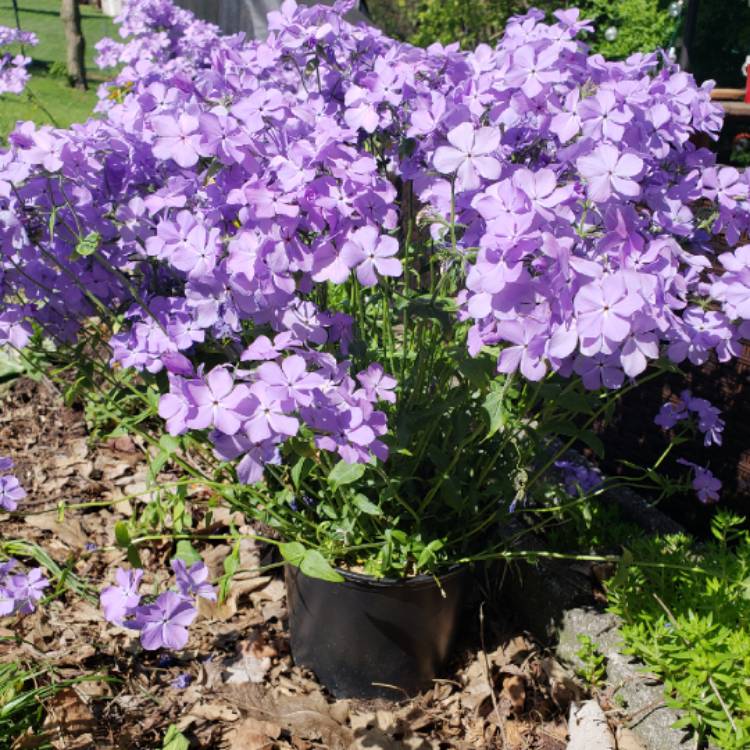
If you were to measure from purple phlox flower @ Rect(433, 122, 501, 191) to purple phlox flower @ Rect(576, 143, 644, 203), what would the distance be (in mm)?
140

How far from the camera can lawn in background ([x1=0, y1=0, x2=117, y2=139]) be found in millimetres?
6781

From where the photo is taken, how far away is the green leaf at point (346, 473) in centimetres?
145

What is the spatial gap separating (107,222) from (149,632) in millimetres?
738

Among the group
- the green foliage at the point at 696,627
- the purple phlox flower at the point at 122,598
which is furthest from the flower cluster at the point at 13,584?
the green foliage at the point at 696,627

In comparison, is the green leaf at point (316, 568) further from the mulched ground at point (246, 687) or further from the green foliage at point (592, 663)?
the green foliage at point (592, 663)

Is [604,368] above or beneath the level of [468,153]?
beneath

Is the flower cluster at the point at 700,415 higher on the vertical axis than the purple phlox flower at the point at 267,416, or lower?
lower

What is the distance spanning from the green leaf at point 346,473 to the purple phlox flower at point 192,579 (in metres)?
0.27

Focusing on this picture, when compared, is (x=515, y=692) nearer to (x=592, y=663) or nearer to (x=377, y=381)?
(x=592, y=663)

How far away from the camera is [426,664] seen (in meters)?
1.92

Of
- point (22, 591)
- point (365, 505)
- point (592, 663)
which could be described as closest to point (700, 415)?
point (592, 663)

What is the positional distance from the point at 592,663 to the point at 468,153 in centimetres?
118

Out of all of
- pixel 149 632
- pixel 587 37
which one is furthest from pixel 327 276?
pixel 587 37

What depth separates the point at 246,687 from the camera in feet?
6.32
